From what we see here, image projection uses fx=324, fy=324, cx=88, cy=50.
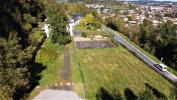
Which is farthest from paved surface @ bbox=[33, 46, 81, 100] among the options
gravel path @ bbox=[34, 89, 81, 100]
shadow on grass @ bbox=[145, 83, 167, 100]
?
shadow on grass @ bbox=[145, 83, 167, 100]

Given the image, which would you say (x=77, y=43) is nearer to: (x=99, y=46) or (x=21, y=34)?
(x=99, y=46)

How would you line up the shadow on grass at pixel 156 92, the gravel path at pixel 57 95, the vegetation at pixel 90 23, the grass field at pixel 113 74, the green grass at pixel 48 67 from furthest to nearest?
the vegetation at pixel 90 23
the grass field at pixel 113 74
the shadow on grass at pixel 156 92
the green grass at pixel 48 67
the gravel path at pixel 57 95

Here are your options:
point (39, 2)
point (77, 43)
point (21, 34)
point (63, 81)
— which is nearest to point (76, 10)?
point (39, 2)

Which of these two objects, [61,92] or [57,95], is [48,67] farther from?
[57,95]

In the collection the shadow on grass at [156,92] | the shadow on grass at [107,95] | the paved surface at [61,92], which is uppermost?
the paved surface at [61,92]

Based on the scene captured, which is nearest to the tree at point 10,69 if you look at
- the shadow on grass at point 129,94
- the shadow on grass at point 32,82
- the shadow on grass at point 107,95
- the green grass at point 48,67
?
the shadow on grass at point 32,82

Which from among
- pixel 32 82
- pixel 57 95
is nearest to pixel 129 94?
pixel 57 95

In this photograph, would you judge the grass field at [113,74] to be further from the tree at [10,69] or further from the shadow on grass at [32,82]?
A: the tree at [10,69]
